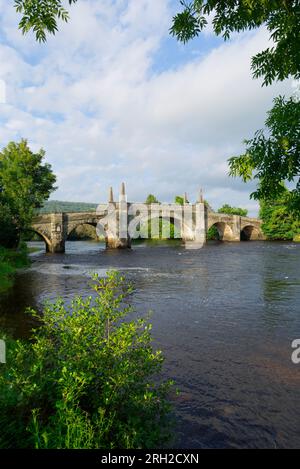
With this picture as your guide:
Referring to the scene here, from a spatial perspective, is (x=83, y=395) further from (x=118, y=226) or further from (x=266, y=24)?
(x=118, y=226)

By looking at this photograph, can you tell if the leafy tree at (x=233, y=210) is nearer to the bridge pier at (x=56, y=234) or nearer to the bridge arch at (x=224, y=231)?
the bridge arch at (x=224, y=231)

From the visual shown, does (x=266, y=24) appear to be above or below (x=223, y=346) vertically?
above

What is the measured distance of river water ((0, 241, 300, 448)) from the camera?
5688 mm

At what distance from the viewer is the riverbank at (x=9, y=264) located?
1878cm

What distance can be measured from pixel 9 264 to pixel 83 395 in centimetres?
2268

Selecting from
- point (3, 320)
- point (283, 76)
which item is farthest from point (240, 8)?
point (3, 320)

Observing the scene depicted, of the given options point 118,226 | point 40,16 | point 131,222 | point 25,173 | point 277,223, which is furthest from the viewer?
point 277,223

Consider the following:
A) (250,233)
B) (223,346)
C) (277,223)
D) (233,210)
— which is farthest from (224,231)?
(223,346)

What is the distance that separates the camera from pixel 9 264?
25.1 m

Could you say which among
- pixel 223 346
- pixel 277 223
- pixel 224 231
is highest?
pixel 277 223

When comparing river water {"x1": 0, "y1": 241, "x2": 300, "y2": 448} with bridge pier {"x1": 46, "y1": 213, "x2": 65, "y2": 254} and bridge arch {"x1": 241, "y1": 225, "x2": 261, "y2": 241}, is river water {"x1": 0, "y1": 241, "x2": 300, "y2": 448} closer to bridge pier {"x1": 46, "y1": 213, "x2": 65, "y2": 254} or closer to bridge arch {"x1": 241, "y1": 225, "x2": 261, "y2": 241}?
bridge pier {"x1": 46, "y1": 213, "x2": 65, "y2": 254}

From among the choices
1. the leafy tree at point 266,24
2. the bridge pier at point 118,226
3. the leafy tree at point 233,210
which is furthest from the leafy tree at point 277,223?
the leafy tree at point 266,24
